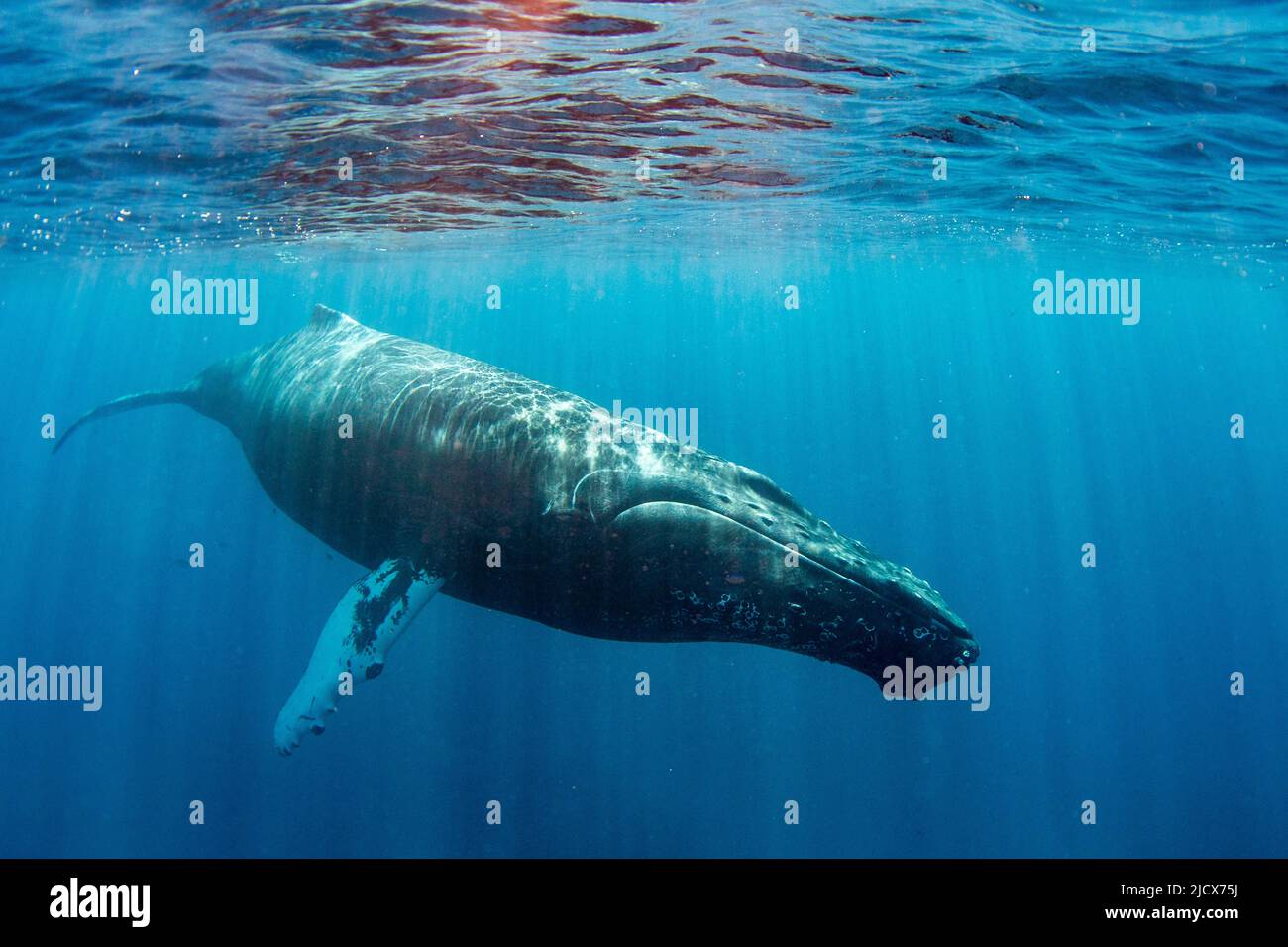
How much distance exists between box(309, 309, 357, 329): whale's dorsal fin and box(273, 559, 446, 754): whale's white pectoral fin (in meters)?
4.70

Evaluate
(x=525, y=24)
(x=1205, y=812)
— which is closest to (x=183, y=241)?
(x=525, y=24)

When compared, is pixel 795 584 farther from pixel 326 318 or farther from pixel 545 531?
pixel 326 318

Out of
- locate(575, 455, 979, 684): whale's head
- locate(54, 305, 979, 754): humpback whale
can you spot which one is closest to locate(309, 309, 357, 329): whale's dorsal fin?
locate(54, 305, 979, 754): humpback whale

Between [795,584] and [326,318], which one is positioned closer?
[795,584]

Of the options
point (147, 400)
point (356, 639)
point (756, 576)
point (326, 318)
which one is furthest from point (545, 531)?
point (147, 400)

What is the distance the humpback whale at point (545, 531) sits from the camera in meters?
6.33

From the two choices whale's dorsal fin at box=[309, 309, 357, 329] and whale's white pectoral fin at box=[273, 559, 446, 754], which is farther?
whale's dorsal fin at box=[309, 309, 357, 329]

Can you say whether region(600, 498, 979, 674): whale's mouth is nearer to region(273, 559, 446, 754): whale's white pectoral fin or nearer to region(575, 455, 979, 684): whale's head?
region(575, 455, 979, 684): whale's head

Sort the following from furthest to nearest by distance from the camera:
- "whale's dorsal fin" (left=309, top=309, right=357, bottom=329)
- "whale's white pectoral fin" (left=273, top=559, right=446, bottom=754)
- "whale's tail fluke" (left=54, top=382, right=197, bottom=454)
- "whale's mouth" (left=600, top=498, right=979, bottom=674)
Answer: "whale's tail fluke" (left=54, top=382, right=197, bottom=454)
"whale's dorsal fin" (left=309, top=309, right=357, bottom=329)
"whale's white pectoral fin" (left=273, top=559, right=446, bottom=754)
"whale's mouth" (left=600, top=498, right=979, bottom=674)

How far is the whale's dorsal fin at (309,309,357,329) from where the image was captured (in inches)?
448

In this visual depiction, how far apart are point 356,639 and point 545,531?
230 centimetres

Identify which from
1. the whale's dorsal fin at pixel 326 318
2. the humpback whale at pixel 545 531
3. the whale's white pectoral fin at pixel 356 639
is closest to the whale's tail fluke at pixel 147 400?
the whale's dorsal fin at pixel 326 318

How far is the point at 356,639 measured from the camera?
7922 mm

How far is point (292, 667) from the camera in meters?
25.9
